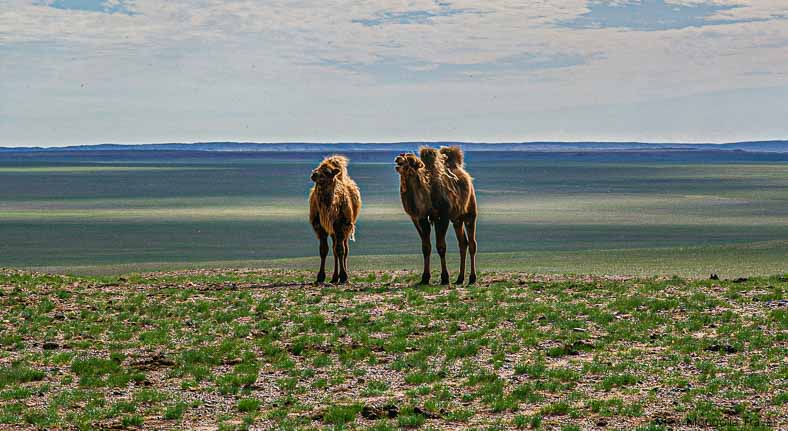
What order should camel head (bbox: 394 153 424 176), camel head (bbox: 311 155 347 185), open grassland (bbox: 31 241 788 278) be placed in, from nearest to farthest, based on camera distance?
camel head (bbox: 394 153 424 176)
camel head (bbox: 311 155 347 185)
open grassland (bbox: 31 241 788 278)

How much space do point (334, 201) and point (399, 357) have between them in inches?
336

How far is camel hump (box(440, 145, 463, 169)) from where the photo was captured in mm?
23422

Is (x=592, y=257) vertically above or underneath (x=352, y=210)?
underneath

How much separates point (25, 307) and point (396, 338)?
25.1 feet

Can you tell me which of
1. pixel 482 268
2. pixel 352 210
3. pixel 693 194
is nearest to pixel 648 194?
pixel 693 194

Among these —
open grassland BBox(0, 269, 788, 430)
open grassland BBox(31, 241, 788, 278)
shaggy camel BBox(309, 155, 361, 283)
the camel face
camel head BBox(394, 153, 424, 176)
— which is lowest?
open grassland BBox(31, 241, 788, 278)

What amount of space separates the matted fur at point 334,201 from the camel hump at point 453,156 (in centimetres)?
239

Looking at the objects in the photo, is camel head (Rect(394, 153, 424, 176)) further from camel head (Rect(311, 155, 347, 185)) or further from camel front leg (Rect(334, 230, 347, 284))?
camel front leg (Rect(334, 230, 347, 284))

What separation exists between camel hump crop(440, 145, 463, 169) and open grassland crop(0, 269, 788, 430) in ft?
11.6

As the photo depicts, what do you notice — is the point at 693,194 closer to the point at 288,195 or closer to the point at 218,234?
the point at 288,195

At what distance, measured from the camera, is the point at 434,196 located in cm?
2216

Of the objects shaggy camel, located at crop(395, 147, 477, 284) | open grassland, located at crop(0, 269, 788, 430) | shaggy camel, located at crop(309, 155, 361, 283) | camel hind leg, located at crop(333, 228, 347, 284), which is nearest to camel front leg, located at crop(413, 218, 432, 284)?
shaggy camel, located at crop(395, 147, 477, 284)

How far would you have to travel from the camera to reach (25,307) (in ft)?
60.7

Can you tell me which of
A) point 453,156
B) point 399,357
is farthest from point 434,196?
point 399,357
